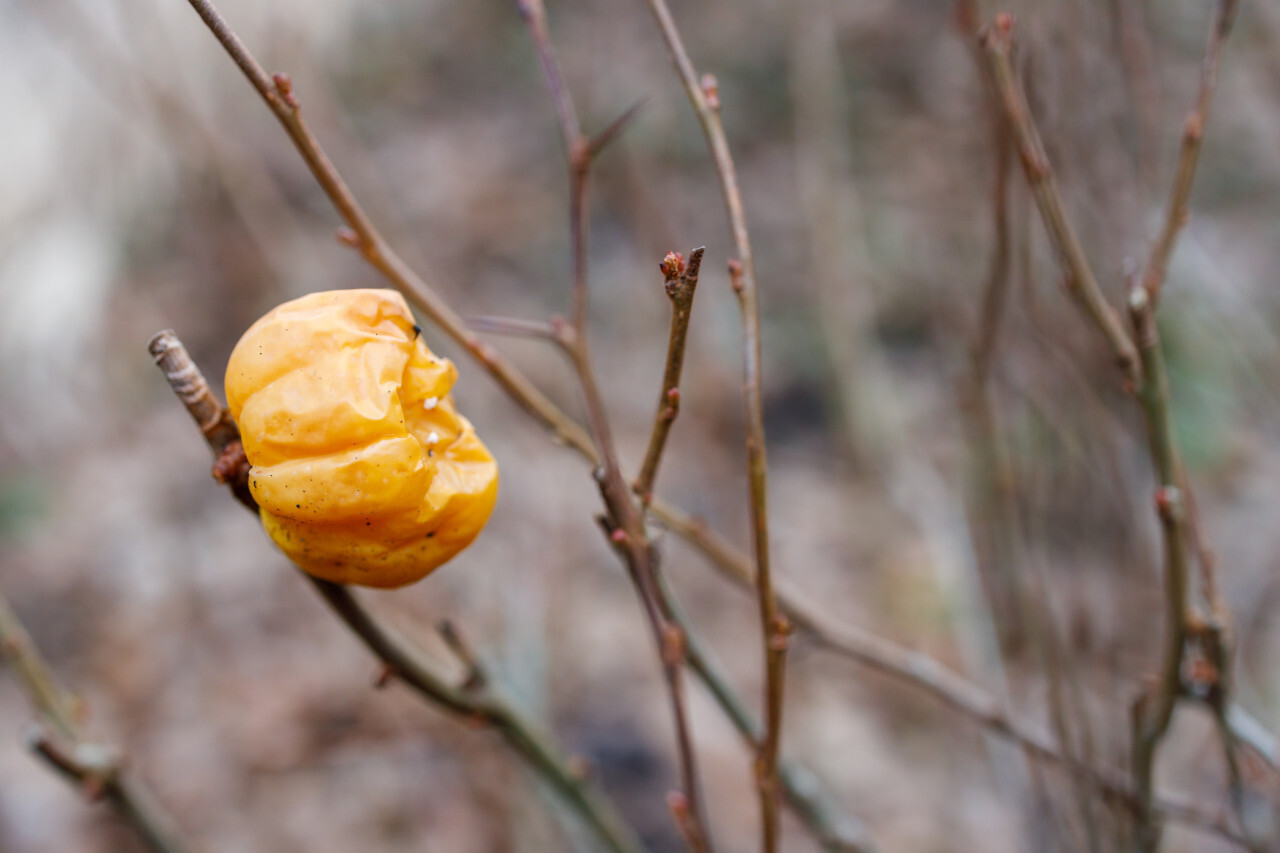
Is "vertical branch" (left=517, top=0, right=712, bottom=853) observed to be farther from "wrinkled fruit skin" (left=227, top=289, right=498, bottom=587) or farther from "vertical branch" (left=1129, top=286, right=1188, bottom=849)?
"vertical branch" (left=1129, top=286, right=1188, bottom=849)

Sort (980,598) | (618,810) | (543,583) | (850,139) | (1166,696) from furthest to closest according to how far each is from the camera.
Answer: (850,139)
(543,583)
(618,810)
(980,598)
(1166,696)

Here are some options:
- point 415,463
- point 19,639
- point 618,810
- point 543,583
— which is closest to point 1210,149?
point 543,583

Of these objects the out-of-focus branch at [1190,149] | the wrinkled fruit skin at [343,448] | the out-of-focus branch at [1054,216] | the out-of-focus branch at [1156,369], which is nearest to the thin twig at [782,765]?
the wrinkled fruit skin at [343,448]

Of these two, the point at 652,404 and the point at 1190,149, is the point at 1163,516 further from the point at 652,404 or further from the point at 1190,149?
the point at 652,404

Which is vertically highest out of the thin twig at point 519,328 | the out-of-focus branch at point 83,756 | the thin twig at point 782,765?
the thin twig at point 519,328

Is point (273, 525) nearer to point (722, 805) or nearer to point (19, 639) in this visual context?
point (19, 639)

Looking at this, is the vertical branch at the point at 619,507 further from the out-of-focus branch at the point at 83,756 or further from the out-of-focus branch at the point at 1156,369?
the out-of-focus branch at the point at 83,756
